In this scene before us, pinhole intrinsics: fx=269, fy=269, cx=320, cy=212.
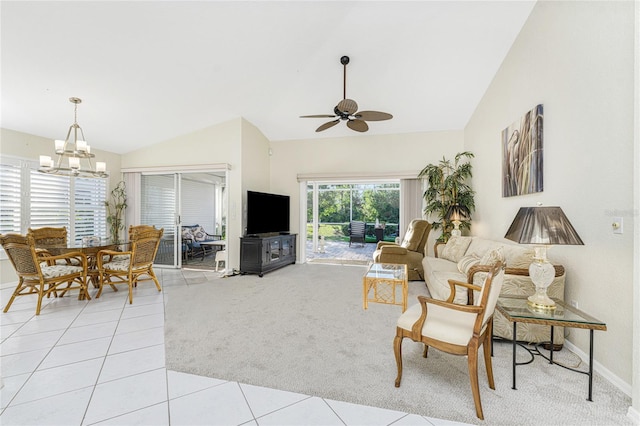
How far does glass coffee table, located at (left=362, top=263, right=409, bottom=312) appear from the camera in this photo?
2.93m

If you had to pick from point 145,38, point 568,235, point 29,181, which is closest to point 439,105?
point 568,235

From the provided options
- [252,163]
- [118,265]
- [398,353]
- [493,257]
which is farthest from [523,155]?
[118,265]

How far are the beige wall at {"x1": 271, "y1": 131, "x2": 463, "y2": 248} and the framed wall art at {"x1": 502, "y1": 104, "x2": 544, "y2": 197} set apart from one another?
1.92 meters

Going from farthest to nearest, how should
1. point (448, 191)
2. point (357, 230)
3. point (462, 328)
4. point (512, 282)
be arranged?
1. point (357, 230)
2. point (448, 191)
3. point (512, 282)
4. point (462, 328)

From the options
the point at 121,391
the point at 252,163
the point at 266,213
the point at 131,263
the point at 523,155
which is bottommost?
the point at 121,391

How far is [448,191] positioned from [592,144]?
3.06m

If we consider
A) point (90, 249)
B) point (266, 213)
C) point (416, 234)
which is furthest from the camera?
point (266, 213)

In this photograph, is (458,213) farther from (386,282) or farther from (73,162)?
(73,162)

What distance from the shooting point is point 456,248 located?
4.21m

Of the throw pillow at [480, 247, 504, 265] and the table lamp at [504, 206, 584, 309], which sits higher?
the table lamp at [504, 206, 584, 309]

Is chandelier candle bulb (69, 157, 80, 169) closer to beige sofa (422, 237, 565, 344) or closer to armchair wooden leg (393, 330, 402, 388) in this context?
armchair wooden leg (393, 330, 402, 388)

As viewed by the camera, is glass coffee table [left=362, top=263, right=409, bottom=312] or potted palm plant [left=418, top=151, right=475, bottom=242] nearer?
glass coffee table [left=362, top=263, right=409, bottom=312]

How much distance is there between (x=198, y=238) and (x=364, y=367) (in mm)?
5783

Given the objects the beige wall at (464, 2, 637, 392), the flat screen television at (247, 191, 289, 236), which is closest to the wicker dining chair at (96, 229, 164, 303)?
the flat screen television at (247, 191, 289, 236)
